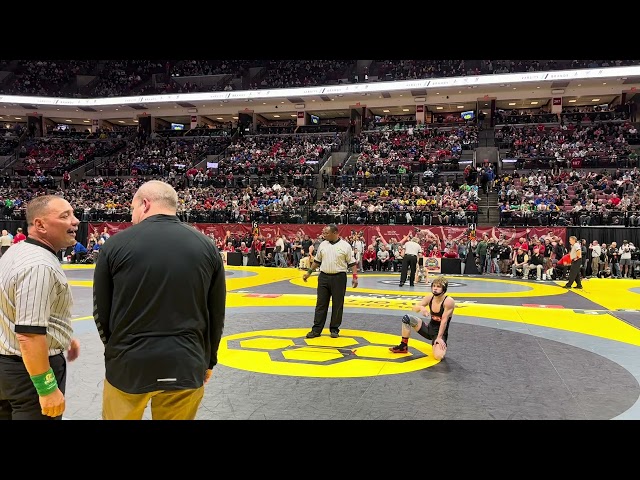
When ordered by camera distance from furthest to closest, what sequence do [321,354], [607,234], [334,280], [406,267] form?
[607,234], [406,267], [334,280], [321,354]

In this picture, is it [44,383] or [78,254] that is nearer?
[44,383]

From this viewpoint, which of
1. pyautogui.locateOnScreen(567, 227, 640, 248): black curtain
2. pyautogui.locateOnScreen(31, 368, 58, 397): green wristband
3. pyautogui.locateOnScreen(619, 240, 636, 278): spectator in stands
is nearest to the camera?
pyautogui.locateOnScreen(31, 368, 58, 397): green wristband

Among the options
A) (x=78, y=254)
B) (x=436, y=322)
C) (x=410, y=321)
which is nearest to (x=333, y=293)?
(x=410, y=321)

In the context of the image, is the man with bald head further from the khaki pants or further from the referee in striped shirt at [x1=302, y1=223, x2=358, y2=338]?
the referee in striped shirt at [x1=302, y1=223, x2=358, y2=338]

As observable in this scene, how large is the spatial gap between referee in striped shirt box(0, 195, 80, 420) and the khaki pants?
1.11ft

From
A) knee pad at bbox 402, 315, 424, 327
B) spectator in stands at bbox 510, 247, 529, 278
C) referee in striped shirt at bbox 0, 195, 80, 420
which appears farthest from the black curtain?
referee in striped shirt at bbox 0, 195, 80, 420

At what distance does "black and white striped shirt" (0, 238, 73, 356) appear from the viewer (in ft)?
9.19

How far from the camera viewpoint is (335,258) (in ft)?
27.1

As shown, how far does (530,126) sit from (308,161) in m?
16.0

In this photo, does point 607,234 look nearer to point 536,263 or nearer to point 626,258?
point 626,258

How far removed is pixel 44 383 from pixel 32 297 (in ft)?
1.54

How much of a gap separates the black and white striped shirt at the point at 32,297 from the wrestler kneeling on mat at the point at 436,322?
4920 mm

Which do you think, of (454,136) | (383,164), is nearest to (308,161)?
(383,164)

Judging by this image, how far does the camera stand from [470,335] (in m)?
8.59
